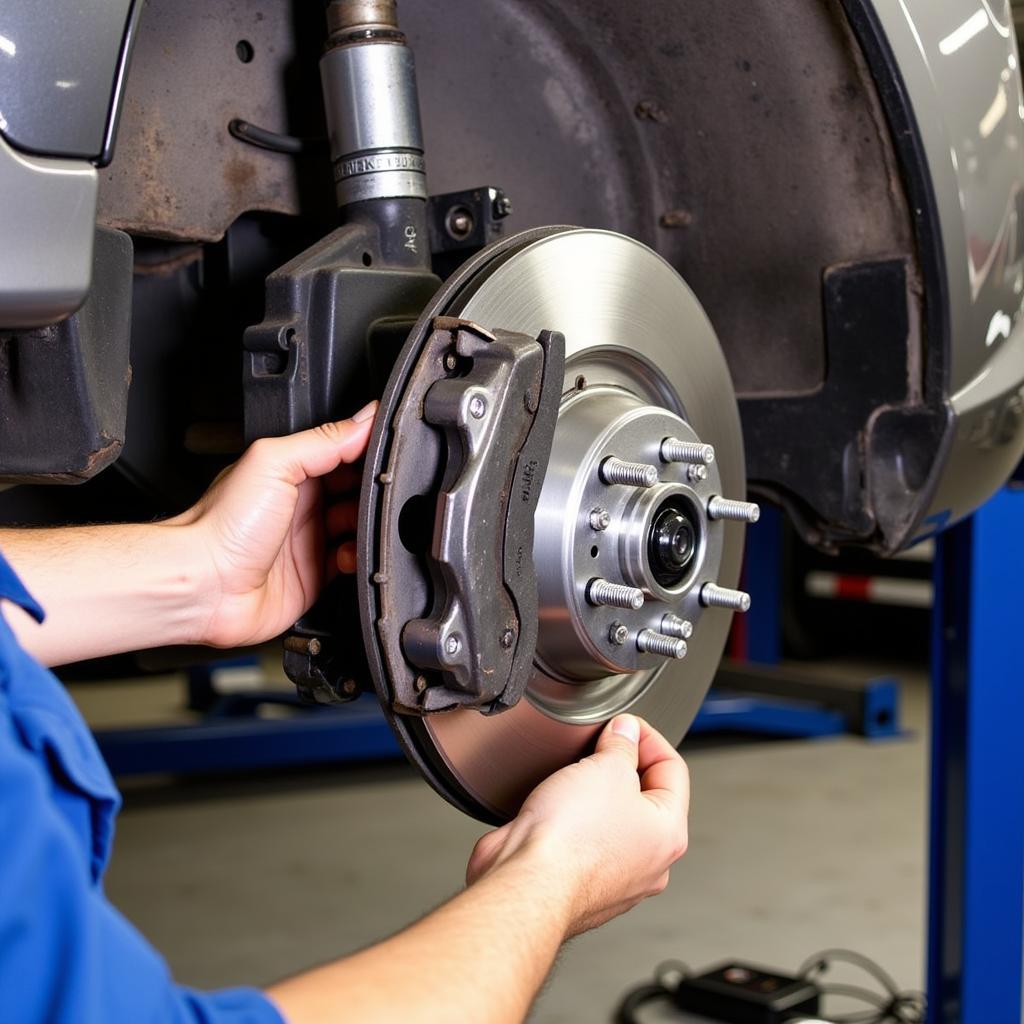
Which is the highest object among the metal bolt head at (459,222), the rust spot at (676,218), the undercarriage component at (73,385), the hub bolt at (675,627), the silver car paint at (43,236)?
the rust spot at (676,218)

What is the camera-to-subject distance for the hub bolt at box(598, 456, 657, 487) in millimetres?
716

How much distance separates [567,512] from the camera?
2.32ft

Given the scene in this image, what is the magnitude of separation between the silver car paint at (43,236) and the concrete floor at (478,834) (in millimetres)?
1150

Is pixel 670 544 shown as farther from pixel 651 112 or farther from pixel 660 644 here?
pixel 651 112

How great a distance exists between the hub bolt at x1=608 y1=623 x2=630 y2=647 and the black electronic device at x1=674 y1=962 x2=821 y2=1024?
0.87 m

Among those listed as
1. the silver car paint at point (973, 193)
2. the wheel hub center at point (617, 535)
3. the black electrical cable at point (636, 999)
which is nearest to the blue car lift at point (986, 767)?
the silver car paint at point (973, 193)

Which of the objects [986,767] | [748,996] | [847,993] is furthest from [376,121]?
[847,993]

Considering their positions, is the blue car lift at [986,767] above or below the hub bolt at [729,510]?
below

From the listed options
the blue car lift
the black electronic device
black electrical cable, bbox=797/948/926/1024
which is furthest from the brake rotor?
black electrical cable, bbox=797/948/926/1024

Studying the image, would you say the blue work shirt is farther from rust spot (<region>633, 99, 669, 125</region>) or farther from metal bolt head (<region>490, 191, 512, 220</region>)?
rust spot (<region>633, 99, 669, 125</region>)

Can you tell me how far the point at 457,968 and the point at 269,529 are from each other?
0.31 meters

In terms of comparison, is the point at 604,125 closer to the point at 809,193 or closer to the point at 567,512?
the point at 809,193

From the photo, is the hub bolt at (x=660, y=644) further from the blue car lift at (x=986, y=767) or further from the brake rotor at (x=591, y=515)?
the blue car lift at (x=986, y=767)

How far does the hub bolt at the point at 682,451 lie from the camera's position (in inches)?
29.4
